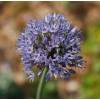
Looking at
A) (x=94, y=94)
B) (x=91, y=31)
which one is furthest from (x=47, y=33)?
(x=91, y=31)

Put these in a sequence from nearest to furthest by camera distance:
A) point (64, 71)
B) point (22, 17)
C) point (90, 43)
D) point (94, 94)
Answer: point (64, 71)
point (94, 94)
point (90, 43)
point (22, 17)

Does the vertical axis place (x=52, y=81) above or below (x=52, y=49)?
below

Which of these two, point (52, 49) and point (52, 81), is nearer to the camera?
point (52, 49)

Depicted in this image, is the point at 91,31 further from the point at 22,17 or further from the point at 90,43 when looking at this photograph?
the point at 22,17

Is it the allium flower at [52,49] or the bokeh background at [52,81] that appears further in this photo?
the bokeh background at [52,81]
